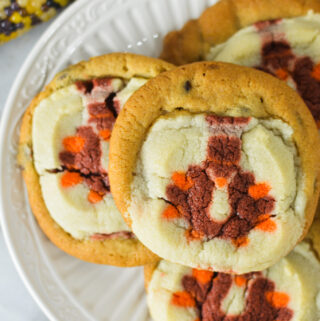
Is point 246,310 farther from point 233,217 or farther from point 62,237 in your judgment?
point 62,237

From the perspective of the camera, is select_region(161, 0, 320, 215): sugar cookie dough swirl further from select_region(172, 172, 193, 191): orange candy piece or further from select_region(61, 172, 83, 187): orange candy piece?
select_region(61, 172, 83, 187): orange candy piece

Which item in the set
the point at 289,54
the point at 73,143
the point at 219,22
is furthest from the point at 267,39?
the point at 73,143

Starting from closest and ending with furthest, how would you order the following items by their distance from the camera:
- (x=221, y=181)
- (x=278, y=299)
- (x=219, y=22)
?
(x=221, y=181), (x=278, y=299), (x=219, y=22)

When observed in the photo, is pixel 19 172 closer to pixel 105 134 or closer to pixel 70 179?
pixel 70 179

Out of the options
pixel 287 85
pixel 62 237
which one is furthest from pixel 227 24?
pixel 62 237

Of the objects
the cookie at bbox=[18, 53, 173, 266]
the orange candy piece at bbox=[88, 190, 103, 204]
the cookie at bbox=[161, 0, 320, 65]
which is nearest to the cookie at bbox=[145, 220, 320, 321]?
the cookie at bbox=[18, 53, 173, 266]

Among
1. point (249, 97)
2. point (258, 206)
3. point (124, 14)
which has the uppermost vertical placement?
point (124, 14)

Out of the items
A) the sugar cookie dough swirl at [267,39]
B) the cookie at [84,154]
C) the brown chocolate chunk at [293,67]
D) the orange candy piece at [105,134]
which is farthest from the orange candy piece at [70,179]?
the brown chocolate chunk at [293,67]

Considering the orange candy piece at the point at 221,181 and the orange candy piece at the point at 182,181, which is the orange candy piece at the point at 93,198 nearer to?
the orange candy piece at the point at 182,181
